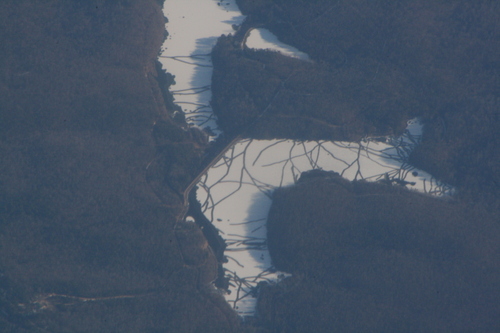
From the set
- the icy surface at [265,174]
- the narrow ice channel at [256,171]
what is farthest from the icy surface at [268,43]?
the icy surface at [265,174]

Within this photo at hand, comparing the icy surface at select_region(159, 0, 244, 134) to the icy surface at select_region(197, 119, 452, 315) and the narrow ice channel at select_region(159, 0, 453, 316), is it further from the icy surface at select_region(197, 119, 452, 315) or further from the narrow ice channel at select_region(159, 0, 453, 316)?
the icy surface at select_region(197, 119, 452, 315)

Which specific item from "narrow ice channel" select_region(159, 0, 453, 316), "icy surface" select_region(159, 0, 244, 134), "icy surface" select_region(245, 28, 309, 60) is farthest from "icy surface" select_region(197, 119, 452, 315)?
"icy surface" select_region(245, 28, 309, 60)

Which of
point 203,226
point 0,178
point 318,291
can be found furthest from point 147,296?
point 0,178

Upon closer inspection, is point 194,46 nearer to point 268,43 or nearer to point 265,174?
point 268,43

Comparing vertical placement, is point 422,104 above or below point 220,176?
above

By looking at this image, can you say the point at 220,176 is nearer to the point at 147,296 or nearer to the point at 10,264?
the point at 147,296

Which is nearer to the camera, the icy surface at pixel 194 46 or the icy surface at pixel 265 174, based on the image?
the icy surface at pixel 265 174

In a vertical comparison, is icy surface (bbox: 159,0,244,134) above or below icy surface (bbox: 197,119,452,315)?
above

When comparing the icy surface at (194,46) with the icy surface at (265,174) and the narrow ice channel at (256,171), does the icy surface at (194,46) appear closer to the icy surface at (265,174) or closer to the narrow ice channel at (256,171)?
the narrow ice channel at (256,171)
